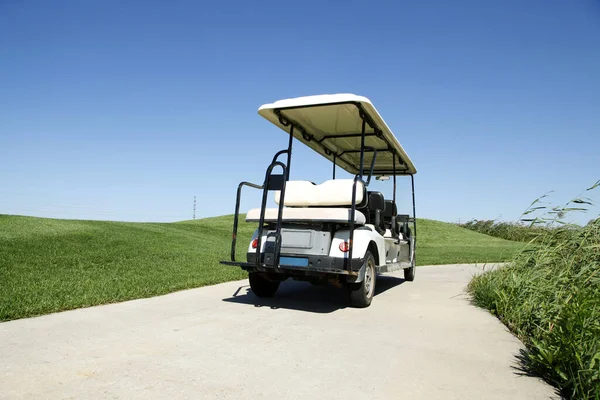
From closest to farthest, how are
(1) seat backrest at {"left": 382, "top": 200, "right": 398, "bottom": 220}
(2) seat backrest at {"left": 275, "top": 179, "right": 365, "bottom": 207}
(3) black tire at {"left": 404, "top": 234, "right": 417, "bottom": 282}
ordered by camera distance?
(2) seat backrest at {"left": 275, "top": 179, "right": 365, "bottom": 207}
(1) seat backrest at {"left": 382, "top": 200, "right": 398, "bottom": 220}
(3) black tire at {"left": 404, "top": 234, "right": 417, "bottom": 282}

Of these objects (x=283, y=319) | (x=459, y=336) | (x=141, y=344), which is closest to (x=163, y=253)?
(x=283, y=319)

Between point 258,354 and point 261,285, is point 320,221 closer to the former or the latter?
point 261,285

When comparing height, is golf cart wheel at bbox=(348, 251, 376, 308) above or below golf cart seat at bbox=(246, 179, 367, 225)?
below

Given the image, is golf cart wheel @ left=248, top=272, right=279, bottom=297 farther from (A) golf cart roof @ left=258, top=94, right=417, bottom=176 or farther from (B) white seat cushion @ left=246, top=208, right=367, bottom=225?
(A) golf cart roof @ left=258, top=94, right=417, bottom=176

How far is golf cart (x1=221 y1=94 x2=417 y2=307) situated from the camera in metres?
5.74

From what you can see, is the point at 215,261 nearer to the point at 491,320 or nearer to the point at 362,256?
the point at 362,256

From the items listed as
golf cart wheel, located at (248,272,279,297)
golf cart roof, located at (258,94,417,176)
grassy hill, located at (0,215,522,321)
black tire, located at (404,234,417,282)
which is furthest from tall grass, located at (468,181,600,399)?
golf cart wheel, located at (248,272,279,297)

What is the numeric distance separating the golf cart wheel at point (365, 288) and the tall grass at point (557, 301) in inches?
66.8

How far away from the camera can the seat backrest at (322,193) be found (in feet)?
20.3

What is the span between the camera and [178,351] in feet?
12.5

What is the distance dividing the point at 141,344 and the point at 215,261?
7483 millimetres

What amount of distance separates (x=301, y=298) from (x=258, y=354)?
3.21 m

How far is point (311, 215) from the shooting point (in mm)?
5863

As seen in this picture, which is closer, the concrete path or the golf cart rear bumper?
the concrete path
